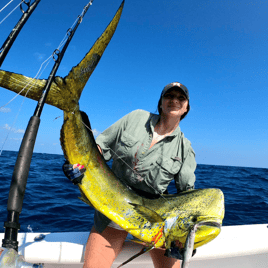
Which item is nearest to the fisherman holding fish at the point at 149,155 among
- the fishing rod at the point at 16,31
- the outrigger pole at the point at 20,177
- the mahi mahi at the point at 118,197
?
the mahi mahi at the point at 118,197

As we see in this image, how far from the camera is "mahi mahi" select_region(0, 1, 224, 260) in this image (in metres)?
1.60

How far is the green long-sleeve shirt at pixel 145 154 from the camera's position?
84.3 inches

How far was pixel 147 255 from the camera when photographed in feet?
8.31

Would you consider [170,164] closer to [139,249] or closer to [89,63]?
[139,249]

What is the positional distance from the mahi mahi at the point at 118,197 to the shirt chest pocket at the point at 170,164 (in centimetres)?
27

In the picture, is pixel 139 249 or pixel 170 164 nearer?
pixel 170 164

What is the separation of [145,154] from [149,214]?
0.60 metres

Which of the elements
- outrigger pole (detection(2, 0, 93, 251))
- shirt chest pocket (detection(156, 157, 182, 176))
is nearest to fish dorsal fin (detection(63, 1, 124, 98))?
outrigger pole (detection(2, 0, 93, 251))

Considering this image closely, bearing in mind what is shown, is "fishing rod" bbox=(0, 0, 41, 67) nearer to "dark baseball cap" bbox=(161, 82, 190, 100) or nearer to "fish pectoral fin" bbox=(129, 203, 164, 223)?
"dark baseball cap" bbox=(161, 82, 190, 100)

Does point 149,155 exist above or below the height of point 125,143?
below

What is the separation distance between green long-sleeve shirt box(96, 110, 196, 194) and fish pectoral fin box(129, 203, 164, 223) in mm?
237

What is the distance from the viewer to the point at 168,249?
1.85m

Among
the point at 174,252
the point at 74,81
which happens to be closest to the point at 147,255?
the point at 174,252

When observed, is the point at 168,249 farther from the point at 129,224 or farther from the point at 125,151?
the point at 125,151
